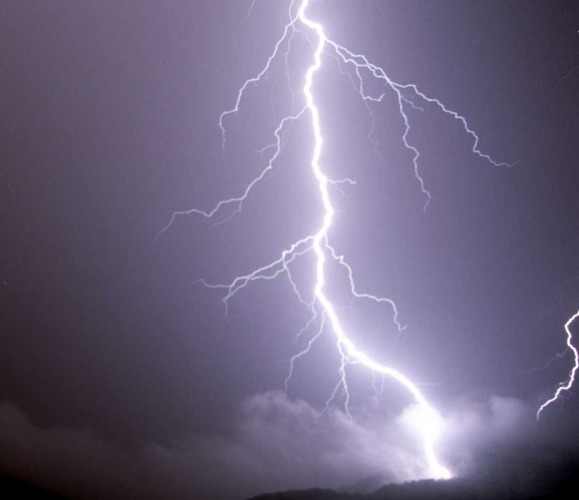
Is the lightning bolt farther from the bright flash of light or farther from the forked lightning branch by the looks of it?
the bright flash of light

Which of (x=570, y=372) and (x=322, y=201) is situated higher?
(x=322, y=201)

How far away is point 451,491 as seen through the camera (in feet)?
14.4

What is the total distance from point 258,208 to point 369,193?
1119mm

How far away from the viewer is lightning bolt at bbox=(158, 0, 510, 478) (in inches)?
147

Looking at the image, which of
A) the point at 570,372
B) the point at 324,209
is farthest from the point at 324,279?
the point at 570,372

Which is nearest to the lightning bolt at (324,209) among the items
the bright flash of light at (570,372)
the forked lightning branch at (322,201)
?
the forked lightning branch at (322,201)

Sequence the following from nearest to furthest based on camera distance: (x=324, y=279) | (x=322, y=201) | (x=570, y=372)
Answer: (x=322, y=201)
(x=324, y=279)
(x=570, y=372)

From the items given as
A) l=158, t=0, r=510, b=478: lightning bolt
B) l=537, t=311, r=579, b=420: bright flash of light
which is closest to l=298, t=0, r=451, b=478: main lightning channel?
l=158, t=0, r=510, b=478: lightning bolt

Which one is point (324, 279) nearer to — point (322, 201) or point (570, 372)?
point (322, 201)

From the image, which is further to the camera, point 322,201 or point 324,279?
point 324,279

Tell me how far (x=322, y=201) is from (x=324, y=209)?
81mm

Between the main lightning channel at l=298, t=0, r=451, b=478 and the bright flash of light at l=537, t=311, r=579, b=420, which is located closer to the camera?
the main lightning channel at l=298, t=0, r=451, b=478

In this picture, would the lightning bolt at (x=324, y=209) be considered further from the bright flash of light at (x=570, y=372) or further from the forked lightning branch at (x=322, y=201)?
the bright flash of light at (x=570, y=372)

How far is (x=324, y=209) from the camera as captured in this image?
4.05 metres
